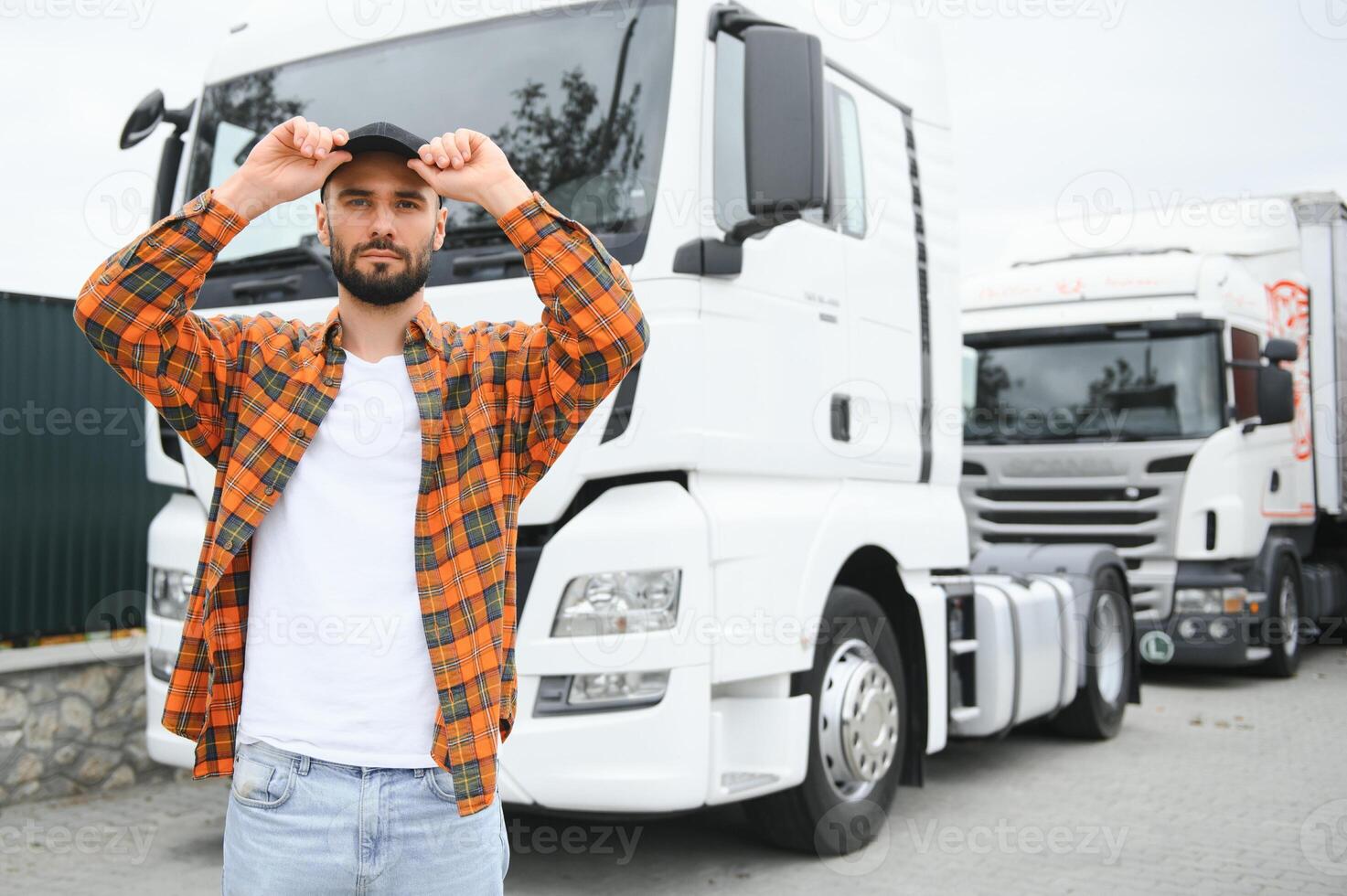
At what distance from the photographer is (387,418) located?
221 cm

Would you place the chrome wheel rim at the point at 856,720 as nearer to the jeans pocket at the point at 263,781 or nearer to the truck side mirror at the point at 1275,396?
the jeans pocket at the point at 263,781

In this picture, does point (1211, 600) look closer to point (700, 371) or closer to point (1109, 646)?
point (1109, 646)

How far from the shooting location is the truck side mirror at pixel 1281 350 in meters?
10.1

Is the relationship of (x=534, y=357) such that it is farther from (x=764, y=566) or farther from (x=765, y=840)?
(x=765, y=840)

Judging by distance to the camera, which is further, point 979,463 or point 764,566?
point 979,463

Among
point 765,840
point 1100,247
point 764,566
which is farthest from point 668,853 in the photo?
point 1100,247

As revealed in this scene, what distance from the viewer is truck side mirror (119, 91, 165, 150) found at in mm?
5449

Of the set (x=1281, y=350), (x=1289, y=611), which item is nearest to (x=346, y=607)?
(x=1281, y=350)

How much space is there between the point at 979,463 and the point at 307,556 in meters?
8.91

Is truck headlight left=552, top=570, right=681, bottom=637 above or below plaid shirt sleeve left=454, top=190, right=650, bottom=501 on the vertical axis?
below

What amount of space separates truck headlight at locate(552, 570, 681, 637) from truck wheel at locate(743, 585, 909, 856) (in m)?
0.81

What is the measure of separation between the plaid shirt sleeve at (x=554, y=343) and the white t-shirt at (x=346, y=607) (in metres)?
0.18

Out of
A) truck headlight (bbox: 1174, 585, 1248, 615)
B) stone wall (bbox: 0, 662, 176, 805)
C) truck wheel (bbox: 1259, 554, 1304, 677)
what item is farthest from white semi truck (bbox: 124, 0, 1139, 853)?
truck wheel (bbox: 1259, 554, 1304, 677)

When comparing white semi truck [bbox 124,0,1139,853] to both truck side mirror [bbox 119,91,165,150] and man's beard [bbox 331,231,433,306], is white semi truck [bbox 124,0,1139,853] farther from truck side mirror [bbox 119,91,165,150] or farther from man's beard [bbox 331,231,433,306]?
man's beard [bbox 331,231,433,306]
